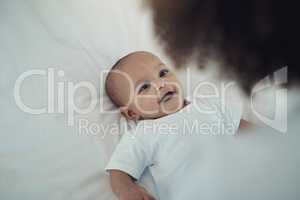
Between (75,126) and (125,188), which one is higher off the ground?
(75,126)

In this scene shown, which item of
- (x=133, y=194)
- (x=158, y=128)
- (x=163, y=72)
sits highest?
(x=163, y=72)

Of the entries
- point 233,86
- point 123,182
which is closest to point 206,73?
point 233,86

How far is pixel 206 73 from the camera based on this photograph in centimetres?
82

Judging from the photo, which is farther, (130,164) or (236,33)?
(236,33)

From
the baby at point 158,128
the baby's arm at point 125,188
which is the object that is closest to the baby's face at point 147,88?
the baby at point 158,128

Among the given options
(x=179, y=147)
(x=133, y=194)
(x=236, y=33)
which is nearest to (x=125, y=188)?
(x=133, y=194)

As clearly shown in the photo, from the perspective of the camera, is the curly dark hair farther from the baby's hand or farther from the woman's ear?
the baby's hand

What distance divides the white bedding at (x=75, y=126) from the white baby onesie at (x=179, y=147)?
3cm

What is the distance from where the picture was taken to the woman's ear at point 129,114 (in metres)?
0.79

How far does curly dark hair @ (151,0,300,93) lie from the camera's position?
2.76ft

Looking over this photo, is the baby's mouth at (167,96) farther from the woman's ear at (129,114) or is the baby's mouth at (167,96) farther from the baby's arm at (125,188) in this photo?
the baby's arm at (125,188)

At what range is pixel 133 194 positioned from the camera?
2.33 ft

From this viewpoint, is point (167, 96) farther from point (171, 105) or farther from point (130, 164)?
point (130, 164)

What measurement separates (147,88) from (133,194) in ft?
0.70
